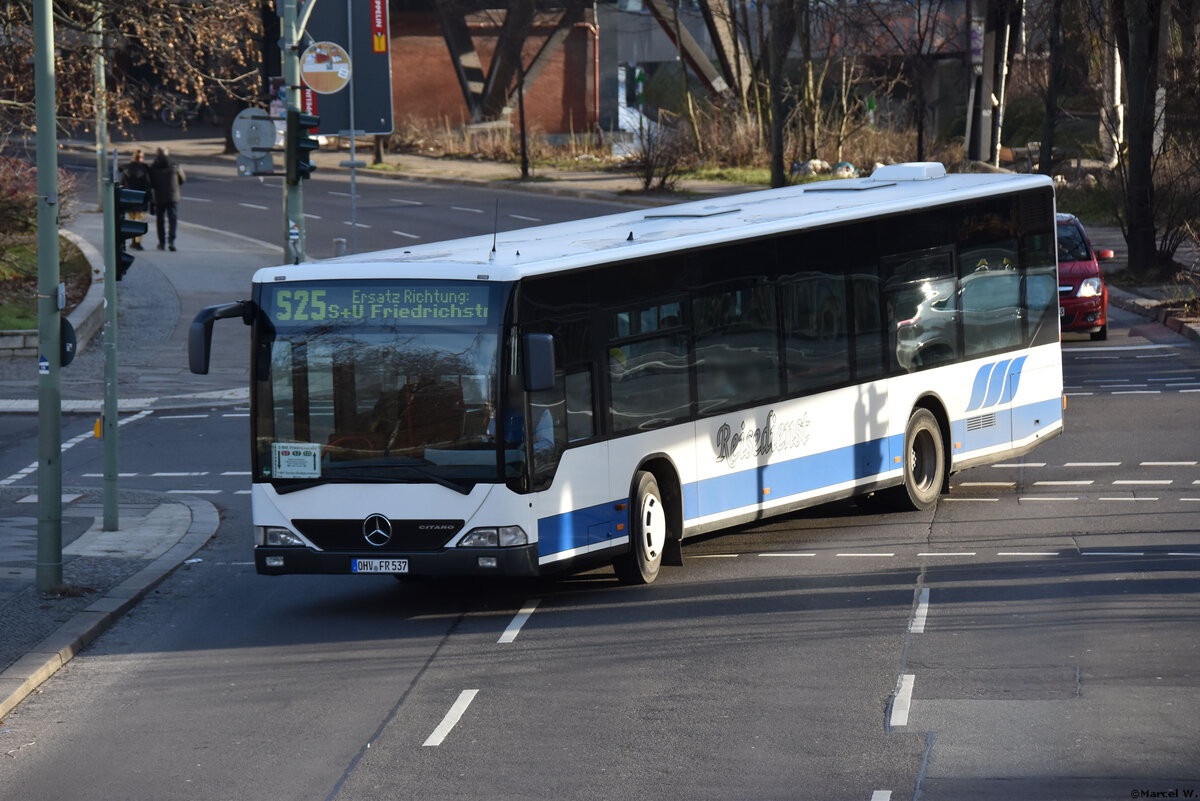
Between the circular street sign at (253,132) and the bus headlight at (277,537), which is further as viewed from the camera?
the circular street sign at (253,132)

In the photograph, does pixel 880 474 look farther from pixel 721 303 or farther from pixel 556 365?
pixel 556 365

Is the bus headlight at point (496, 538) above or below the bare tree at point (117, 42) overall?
below

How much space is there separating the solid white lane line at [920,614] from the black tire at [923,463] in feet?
11.3

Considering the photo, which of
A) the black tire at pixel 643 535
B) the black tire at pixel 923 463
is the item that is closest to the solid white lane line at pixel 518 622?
the black tire at pixel 643 535

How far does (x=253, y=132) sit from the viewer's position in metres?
21.9

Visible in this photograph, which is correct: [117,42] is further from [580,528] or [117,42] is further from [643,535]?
[580,528]

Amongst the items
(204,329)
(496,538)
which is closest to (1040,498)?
(496,538)

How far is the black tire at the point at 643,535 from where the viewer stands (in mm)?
12469

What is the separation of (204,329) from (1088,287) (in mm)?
17419

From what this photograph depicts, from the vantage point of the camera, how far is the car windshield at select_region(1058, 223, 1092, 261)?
26.3 metres

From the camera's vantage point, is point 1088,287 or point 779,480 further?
point 1088,287

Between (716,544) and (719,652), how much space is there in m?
3.97

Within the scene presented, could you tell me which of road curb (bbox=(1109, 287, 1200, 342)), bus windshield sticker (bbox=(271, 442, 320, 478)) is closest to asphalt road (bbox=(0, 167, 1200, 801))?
bus windshield sticker (bbox=(271, 442, 320, 478))

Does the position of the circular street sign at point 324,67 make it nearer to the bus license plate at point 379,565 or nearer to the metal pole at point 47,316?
the metal pole at point 47,316
